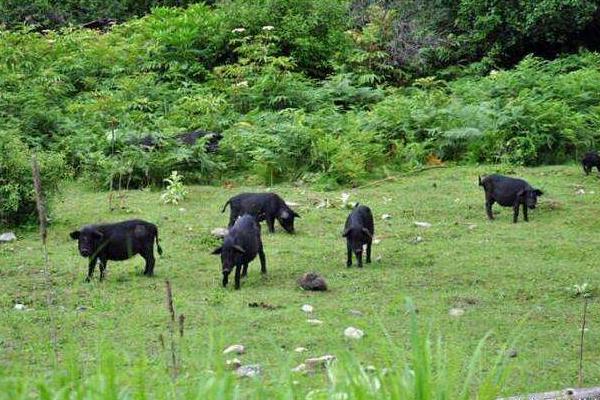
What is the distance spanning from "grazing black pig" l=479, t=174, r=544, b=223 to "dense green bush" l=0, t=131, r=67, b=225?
255 inches

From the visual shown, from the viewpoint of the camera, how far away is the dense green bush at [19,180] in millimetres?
14406

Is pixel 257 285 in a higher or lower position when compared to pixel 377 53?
lower

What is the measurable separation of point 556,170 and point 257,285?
8404mm

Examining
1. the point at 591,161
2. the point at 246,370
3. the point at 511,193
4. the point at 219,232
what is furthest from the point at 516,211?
the point at 246,370

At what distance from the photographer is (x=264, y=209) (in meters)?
14.2

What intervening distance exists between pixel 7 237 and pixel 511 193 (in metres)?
7.30

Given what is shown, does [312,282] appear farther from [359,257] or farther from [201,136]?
[201,136]

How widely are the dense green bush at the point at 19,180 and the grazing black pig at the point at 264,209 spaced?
280 cm

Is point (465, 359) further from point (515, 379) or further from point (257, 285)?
point (257, 285)

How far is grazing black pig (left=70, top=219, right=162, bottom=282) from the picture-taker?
11.7 meters

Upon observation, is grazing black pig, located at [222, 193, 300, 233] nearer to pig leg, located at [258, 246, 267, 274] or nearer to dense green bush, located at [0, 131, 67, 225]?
pig leg, located at [258, 246, 267, 274]

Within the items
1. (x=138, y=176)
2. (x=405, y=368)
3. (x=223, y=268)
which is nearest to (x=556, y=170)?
(x=138, y=176)

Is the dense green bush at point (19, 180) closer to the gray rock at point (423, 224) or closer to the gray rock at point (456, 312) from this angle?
the gray rock at point (423, 224)

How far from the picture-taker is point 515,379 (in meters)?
8.12
